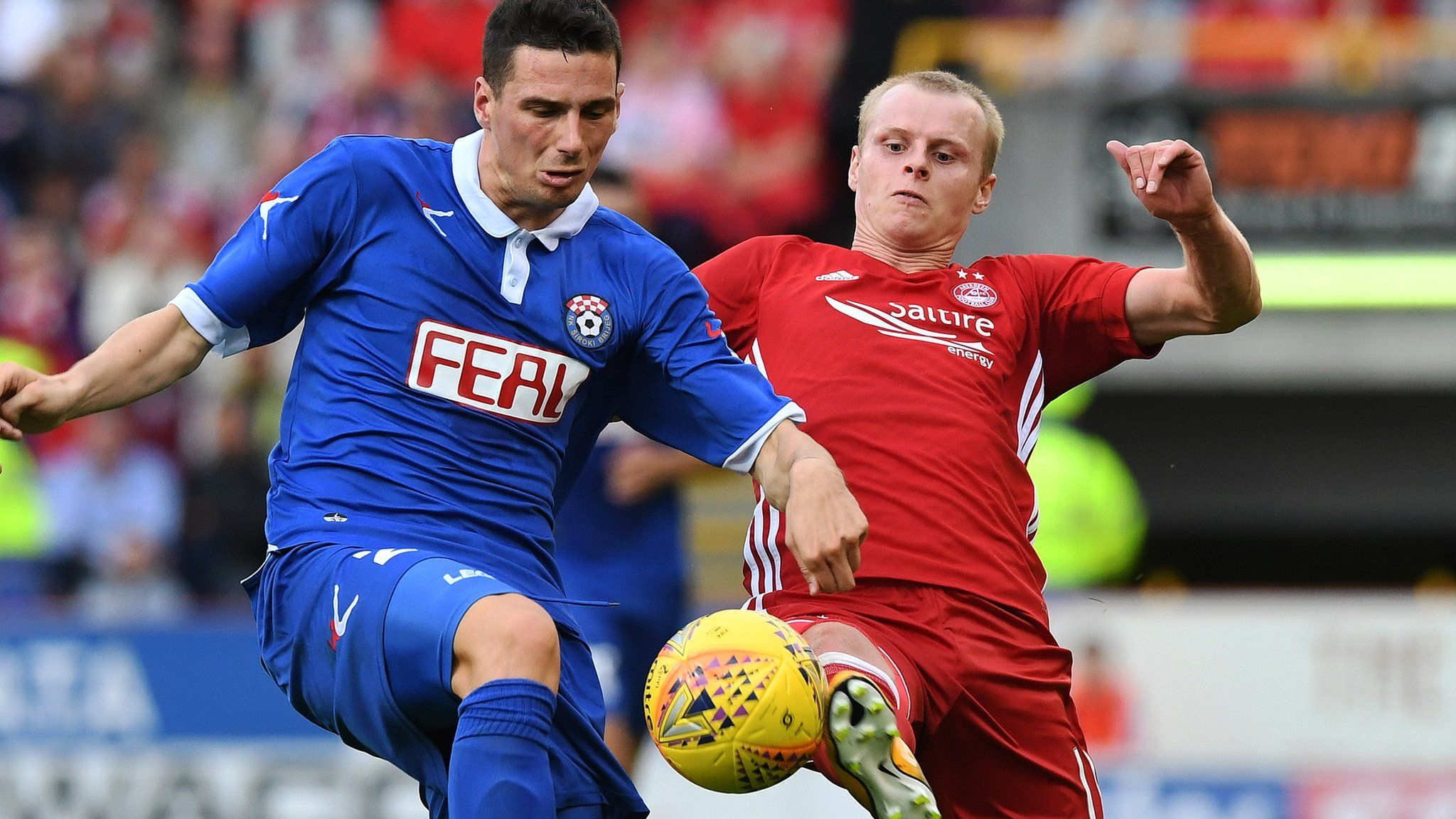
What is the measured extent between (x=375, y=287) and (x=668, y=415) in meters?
0.75

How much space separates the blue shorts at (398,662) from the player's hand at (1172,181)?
70.7 inches

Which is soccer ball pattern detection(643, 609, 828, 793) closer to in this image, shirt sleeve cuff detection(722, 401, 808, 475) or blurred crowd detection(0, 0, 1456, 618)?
shirt sleeve cuff detection(722, 401, 808, 475)

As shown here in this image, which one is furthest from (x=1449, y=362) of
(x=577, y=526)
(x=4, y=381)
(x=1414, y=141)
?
(x=4, y=381)

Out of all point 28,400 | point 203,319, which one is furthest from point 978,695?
point 28,400

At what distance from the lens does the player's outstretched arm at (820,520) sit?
13.8 feet

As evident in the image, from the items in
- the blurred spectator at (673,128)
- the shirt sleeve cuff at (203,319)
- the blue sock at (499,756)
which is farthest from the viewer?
the blurred spectator at (673,128)

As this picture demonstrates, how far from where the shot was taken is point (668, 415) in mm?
4648

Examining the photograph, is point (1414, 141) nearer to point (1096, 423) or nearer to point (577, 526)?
point (1096, 423)

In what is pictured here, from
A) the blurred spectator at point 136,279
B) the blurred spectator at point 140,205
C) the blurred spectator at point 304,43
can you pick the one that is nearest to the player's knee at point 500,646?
the blurred spectator at point 136,279

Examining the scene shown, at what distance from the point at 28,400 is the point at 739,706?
5.29ft

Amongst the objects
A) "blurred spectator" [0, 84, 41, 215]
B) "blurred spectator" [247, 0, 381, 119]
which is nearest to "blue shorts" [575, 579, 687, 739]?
"blurred spectator" [247, 0, 381, 119]

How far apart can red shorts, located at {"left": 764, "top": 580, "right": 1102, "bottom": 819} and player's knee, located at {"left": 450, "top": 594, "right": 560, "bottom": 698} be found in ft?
2.70

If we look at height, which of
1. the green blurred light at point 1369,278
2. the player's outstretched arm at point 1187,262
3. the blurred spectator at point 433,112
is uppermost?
the player's outstretched arm at point 1187,262

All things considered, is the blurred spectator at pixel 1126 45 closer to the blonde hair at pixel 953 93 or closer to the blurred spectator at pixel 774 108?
the blurred spectator at pixel 774 108
